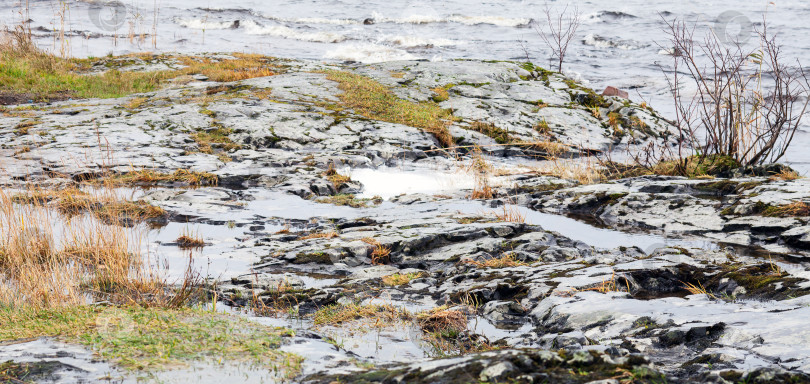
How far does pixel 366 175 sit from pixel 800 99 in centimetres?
1611

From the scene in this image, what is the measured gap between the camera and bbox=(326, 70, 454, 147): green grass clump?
12.9m

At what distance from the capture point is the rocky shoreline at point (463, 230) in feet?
10.7

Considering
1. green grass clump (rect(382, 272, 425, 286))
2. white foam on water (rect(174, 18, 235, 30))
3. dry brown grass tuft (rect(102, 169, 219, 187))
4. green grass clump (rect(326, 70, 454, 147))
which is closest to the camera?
green grass clump (rect(382, 272, 425, 286))

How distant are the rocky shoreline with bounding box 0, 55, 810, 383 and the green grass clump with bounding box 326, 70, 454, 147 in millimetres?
178

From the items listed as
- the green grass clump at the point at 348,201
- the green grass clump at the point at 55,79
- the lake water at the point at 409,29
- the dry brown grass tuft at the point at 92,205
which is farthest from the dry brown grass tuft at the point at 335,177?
the lake water at the point at 409,29

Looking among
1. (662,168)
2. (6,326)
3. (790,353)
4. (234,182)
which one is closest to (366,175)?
(234,182)

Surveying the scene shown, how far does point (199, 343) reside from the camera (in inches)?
132

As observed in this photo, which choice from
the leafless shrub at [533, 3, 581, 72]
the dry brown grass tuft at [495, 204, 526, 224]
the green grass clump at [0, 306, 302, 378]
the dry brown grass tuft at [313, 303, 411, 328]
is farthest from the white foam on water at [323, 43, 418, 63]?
the green grass clump at [0, 306, 302, 378]

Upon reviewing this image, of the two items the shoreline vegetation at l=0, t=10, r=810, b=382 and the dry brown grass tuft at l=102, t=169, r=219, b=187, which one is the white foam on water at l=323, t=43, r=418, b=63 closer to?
the shoreline vegetation at l=0, t=10, r=810, b=382

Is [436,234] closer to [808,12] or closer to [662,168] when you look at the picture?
[662,168]

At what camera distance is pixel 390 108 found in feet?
45.9

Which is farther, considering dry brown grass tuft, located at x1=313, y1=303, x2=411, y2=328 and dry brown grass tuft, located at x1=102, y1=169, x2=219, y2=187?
dry brown grass tuft, located at x1=102, y1=169, x2=219, y2=187

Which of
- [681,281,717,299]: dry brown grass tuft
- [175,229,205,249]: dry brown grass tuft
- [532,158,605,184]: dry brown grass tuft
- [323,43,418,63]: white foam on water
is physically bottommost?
[175,229,205,249]: dry brown grass tuft

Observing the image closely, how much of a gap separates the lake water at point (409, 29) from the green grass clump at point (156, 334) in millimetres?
18304
